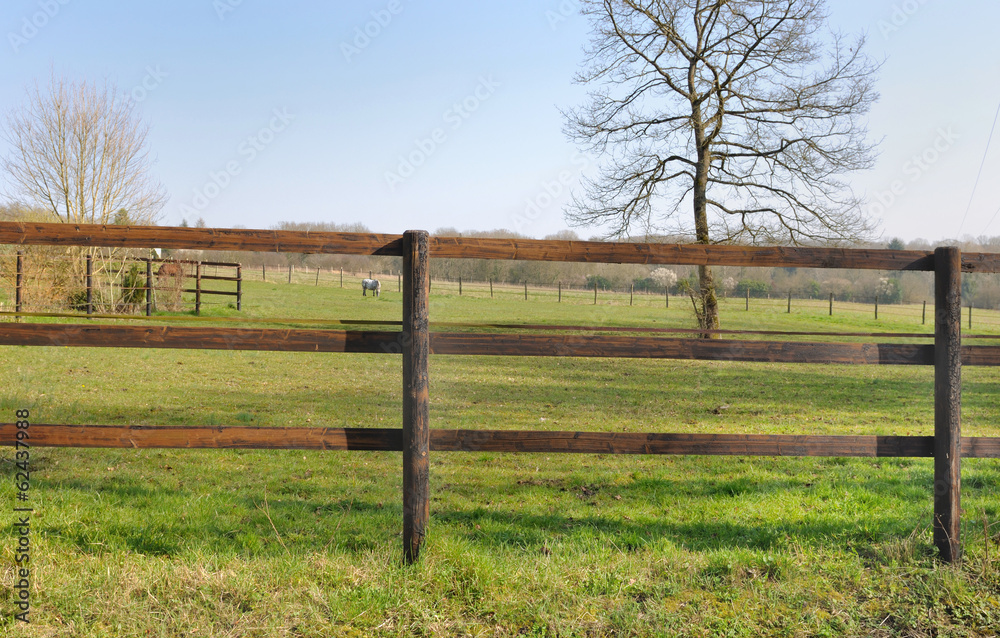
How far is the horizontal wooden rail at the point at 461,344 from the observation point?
3.34m

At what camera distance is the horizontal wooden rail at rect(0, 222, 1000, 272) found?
339 centimetres

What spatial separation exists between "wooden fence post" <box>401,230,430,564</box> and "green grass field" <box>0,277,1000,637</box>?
0.19 m

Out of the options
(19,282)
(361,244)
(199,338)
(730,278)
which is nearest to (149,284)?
(19,282)

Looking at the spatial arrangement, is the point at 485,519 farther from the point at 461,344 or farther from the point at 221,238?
the point at 221,238

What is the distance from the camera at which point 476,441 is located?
3.38 meters

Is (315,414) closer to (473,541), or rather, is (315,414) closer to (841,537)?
(473,541)

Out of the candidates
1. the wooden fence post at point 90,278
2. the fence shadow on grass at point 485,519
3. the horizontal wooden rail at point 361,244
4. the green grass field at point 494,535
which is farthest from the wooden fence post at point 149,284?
the horizontal wooden rail at point 361,244

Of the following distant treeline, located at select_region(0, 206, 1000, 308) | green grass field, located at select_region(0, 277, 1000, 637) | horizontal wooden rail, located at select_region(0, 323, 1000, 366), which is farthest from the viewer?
distant treeline, located at select_region(0, 206, 1000, 308)

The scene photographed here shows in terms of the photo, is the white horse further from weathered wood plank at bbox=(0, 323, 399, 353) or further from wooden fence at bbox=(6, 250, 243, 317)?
weathered wood plank at bbox=(0, 323, 399, 353)

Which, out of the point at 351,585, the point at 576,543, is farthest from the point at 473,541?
the point at 351,585

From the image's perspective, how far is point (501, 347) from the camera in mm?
3412

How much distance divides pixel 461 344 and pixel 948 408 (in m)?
2.77

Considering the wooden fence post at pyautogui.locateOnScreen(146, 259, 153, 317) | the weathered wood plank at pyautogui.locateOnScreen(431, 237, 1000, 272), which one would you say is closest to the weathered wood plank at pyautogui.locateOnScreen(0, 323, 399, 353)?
the weathered wood plank at pyautogui.locateOnScreen(431, 237, 1000, 272)

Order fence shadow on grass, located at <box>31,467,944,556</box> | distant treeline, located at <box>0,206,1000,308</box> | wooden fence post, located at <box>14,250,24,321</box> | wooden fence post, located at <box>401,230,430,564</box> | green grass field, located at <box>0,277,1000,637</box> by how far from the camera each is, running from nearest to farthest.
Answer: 1. green grass field, located at <box>0,277,1000,637</box>
2. wooden fence post, located at <box>401,230,430,564</box>
3. fence shadow on grass, located at <box>31,467,944,556</box>
4. wooden fence post, located at <box>14,250,24,321</box>
5. distant treeline, located at <box>0,206,1000,308</box>
